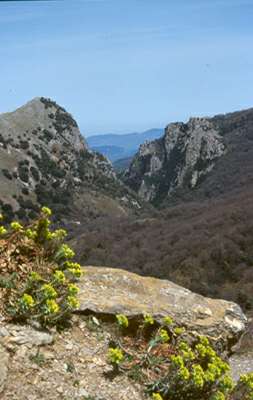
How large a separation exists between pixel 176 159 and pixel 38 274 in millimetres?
129303

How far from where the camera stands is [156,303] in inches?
256

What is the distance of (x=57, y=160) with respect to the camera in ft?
343

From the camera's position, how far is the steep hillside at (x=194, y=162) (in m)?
109

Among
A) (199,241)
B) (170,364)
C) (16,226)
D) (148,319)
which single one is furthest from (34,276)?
(199,241)

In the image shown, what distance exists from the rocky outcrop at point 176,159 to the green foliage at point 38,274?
377 ft

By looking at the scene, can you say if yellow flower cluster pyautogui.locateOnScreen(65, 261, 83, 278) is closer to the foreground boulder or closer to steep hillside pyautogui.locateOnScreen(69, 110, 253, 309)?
the foreground boulder

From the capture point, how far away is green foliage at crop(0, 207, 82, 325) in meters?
5.30

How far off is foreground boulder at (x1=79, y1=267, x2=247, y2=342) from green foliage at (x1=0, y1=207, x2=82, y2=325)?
42cm

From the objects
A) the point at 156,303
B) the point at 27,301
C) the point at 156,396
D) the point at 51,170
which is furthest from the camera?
the point at 51,170

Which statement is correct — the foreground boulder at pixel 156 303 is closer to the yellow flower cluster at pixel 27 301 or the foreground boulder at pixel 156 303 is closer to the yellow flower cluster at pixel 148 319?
the yellow flower cluster at pixel 148 319

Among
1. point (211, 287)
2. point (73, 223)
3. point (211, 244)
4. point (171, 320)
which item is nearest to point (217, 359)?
point (171, 320)

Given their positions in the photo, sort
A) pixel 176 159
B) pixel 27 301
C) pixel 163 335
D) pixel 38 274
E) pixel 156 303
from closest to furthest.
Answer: pixel 27 301, pixel 163 335, pixel 38 274, pixel 156 303, pixel 176 159

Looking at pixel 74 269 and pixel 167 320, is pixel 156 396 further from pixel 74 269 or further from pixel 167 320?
pixel 74 269

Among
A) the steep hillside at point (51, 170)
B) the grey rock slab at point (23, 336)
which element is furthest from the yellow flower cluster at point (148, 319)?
the steep hillside at point (51, 170)
